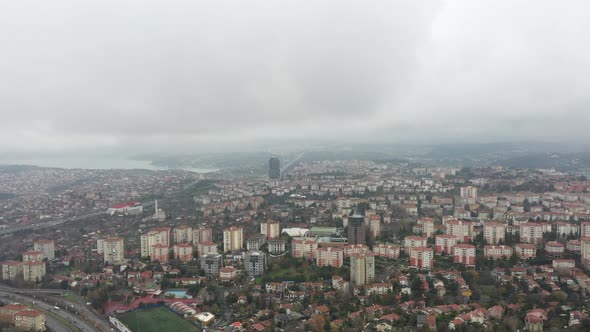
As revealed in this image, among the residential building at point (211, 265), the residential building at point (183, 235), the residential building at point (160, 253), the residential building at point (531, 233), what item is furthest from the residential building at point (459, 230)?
the residential building at point (160, 253)

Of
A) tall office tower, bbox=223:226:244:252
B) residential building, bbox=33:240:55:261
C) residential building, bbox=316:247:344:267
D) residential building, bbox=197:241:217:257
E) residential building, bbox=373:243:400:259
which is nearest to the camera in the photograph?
residential building, bbox=316:247:344:267

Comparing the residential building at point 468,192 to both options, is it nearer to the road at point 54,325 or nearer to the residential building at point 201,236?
the residential building at point 201,236

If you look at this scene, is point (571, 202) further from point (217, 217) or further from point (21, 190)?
point (21, 190)

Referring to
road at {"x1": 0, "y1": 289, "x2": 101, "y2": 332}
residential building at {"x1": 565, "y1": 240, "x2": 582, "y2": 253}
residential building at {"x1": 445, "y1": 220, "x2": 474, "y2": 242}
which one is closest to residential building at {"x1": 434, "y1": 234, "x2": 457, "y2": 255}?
residential building at {"x1": 445, "y1": 220, "x2": 474, "y2": 242}

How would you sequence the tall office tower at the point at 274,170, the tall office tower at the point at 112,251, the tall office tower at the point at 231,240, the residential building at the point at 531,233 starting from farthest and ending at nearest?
the tall office tower at the point at 274,170 < the tall office tower at the point at 231,240 < the residential building at the point at 531,233 < the tall office tower at the point at 112,251

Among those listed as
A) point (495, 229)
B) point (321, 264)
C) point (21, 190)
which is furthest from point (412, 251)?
point (21, 190)

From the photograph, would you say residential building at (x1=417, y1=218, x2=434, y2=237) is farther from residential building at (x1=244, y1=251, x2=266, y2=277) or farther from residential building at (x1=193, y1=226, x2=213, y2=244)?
residential building at (x1=193, y1=226, x2=213, y2=244)
